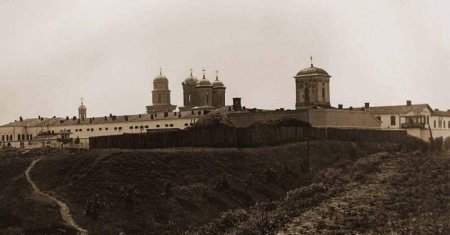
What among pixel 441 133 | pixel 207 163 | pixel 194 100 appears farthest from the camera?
pixel 194 100

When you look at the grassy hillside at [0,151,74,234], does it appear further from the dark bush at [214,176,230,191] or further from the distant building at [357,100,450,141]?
the distant building at [357,100,450,141]

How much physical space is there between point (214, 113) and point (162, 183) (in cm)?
3611

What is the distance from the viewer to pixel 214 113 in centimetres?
7325

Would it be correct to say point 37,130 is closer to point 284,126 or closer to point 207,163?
point 284,126

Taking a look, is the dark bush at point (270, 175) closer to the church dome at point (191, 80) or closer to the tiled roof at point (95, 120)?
the tiled roof at point (95, 120)

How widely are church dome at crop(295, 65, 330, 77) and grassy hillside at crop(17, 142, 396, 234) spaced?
24.2 m

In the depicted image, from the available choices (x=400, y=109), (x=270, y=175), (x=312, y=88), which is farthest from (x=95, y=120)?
(x=270, y=175)

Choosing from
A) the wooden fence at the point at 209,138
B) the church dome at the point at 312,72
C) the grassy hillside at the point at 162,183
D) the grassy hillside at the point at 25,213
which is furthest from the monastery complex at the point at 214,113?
the grassy hillside at the point at 25,213

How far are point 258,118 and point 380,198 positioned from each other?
3536cm

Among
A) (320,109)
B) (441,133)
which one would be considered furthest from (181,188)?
(441,133)

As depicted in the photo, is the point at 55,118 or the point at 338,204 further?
the point at 55,118

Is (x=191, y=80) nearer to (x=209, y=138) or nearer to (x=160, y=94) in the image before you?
(x=160, y=94)

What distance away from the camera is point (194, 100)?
316 feet

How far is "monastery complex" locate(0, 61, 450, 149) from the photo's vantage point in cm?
6881
